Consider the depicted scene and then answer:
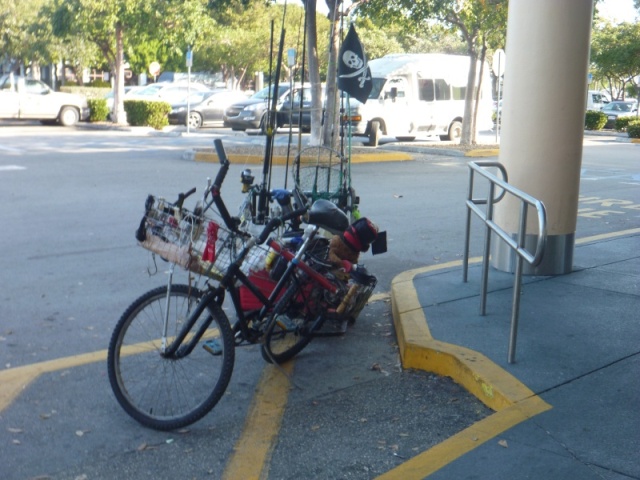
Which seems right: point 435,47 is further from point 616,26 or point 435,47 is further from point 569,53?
point 569,53

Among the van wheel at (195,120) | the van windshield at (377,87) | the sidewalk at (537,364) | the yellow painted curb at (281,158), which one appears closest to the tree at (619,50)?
the van windshield at (377,87)

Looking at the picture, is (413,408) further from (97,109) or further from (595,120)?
(595,120)

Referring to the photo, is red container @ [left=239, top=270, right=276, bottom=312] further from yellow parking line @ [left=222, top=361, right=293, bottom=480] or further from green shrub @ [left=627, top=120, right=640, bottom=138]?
green shrub @ [left=627, top=120, right=640, bottom=138]

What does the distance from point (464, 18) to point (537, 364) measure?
19934 millimetres

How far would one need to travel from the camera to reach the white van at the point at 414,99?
25812 millimetres

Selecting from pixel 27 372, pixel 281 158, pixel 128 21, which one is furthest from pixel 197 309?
pixel 128 21

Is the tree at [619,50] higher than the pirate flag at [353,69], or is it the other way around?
the tree at [619,50]

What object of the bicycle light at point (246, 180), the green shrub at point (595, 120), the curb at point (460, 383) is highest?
the green shrub at point (595, 120)

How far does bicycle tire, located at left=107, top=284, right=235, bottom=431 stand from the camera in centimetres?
451

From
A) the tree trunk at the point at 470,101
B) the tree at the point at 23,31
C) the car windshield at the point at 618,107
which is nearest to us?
the tree trunk at the point at 470,101

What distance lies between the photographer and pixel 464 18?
2367cm

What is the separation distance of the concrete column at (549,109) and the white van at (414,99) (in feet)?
57.7

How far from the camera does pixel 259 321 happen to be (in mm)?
5160

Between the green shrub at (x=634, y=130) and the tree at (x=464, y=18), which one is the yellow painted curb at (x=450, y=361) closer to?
the tree at (x=464, y=18)
